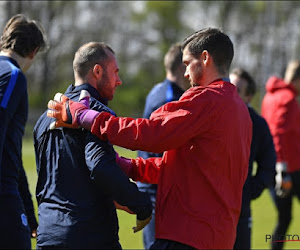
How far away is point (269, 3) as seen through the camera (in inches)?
1933

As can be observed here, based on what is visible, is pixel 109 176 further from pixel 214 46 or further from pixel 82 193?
pixel 214 46

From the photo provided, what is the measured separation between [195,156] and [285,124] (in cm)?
486

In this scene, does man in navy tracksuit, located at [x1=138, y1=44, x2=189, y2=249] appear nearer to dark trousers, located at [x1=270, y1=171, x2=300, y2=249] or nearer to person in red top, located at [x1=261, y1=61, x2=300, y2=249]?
person in red top, located at [x1=261, y1=61, x2=300, y2=249]

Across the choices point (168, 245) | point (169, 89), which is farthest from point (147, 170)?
point (169, 89)

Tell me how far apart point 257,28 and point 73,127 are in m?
52.8

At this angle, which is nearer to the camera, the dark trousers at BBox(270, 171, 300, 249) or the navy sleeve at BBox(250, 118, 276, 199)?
the navy sleeve at BBox(250, 118, 276, 199)

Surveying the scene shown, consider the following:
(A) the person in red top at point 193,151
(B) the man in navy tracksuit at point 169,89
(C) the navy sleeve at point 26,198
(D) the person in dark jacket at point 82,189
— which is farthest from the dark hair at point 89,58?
(B) the man in navy tracksuit at point 169,89

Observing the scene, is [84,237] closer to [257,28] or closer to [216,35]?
[216,35]

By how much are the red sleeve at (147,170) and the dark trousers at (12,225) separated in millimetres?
931


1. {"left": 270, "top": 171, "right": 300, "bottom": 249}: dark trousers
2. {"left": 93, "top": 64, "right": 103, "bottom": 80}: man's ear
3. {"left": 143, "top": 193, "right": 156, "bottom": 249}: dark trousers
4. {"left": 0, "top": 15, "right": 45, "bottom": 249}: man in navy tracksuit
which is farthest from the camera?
{"left": 270, "top": 171, "right": 300, "bottom": 249}: dark trousers

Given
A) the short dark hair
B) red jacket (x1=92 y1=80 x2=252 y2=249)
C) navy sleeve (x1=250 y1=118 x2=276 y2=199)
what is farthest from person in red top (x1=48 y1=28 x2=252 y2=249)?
the short dark hair

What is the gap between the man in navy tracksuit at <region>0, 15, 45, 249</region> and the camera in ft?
14.9

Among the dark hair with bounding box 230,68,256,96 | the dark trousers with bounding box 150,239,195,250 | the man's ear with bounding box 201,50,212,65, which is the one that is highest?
the dark hair with bounding box 230,68,256,96

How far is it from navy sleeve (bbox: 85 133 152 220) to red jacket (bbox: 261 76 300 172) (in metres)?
4.85
